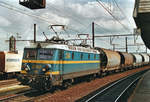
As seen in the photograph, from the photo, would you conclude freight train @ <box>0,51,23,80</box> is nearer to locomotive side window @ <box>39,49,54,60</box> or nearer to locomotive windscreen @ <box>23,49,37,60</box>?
locomotive windscreen @ <box>23,49,37,60</box>

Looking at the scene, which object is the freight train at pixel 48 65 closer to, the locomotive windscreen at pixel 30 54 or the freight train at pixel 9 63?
the locomotive windscreen at pixel 30 54

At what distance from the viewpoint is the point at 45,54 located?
45.9 ft

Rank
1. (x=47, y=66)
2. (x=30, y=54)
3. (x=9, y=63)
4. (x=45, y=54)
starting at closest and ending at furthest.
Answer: (x=47, y=66)
(x=45, y=54)
(x=30, y=54)
(x=9, y=63)

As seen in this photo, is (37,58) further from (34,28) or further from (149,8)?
(34,28)

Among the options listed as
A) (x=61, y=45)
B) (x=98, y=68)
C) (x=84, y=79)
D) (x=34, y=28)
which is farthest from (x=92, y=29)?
(x=61, y=45)

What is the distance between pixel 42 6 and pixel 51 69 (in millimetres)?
4527

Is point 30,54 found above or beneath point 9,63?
above

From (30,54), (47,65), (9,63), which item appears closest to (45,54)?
(47,65)

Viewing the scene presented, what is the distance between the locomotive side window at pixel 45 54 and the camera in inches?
546

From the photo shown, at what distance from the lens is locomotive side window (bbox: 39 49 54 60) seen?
13869 millimetres

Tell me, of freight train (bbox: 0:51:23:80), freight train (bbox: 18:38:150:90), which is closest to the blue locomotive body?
freight train (bbox: 18:38:150:90)

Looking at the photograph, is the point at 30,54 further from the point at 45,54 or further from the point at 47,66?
the point at 47,66

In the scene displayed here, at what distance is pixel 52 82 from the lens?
13.1 m

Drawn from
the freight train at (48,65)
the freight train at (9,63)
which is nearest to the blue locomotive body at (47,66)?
the freight train at (48,65)
